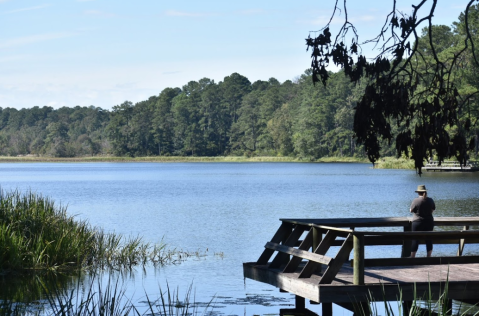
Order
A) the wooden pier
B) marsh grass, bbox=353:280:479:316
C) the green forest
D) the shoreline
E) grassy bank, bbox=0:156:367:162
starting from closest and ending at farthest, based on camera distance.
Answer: marsh grass, bbox=353:280:479:316
the wooden pier
the green forest
the shoreline
grassy bank, bbox=0:156:367:162

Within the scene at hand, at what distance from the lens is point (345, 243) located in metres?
8.62

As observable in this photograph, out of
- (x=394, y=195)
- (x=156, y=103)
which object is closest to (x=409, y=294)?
(x=394, y=195)

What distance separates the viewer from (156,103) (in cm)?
16625

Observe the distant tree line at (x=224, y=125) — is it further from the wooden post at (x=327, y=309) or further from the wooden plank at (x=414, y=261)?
the wooden post at (x=327, y=309)

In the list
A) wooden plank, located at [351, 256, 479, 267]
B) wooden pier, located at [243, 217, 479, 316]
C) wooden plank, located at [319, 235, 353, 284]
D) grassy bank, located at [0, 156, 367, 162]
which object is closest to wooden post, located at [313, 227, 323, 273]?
wooden pier, located at [243, 217, 479, 316]

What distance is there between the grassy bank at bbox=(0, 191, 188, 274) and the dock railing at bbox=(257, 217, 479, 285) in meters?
5.40

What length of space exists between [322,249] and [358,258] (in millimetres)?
545

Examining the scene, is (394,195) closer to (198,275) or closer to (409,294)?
(198,275)

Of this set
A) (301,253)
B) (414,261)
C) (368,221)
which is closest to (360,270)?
(301,253)

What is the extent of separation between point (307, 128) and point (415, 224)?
344 feet

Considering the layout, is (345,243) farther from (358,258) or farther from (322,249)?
(322,249)

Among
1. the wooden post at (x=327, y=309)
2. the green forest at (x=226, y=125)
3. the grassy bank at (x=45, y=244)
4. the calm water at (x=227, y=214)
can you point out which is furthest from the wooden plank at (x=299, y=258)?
the green forest at (x=226, y=125)

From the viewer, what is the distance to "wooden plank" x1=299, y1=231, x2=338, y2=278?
8.94 meters

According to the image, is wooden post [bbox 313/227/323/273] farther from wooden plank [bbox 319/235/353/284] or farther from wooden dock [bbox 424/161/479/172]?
wooden dock [bbox 424/161/479/172]
